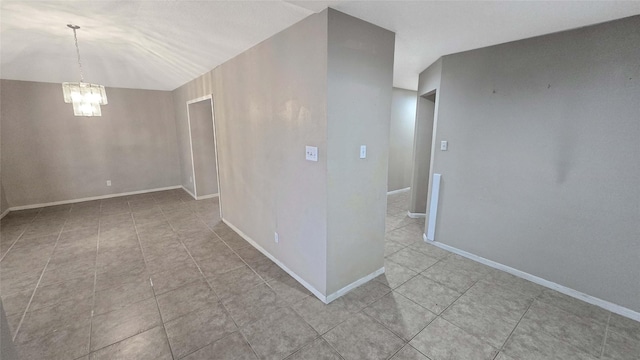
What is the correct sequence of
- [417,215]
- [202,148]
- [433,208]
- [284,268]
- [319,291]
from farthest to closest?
[202,148], [417,215], [433,208], [284,268], [319,291]

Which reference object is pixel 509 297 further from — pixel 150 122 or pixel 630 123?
pixel 150 122

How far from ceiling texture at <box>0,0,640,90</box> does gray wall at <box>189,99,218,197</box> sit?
1560mm

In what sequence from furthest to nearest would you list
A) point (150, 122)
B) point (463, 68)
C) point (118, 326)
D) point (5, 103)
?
1. point (150, 122)
2. point (5, 103)
3. point (463, 68)
4. point (118, 326)

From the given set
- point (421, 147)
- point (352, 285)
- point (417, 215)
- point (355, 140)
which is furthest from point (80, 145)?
point (417, 215)

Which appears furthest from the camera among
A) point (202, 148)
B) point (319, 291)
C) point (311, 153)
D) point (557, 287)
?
point (202, 148)

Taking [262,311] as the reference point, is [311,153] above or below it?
above

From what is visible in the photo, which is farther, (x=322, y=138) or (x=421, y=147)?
(x=421, y=147)

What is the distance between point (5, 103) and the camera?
4.49 metres

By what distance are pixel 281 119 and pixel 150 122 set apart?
16.5 feet

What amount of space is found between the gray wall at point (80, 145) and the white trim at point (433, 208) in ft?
19.6

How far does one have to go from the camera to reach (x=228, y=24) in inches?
88.7

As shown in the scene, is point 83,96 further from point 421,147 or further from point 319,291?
point 421,147

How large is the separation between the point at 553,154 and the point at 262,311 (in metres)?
3.00

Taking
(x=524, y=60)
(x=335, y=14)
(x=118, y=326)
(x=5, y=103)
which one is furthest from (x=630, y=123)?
(x=5, y=103)
